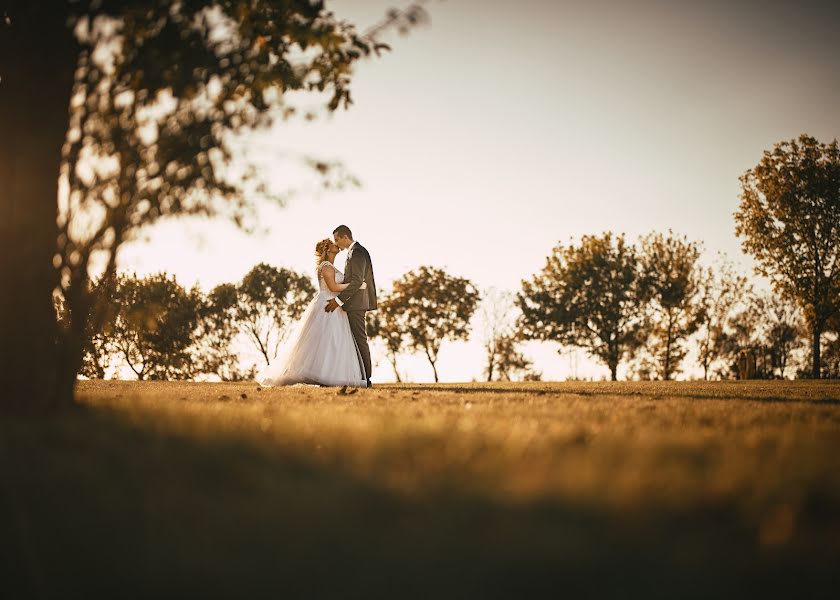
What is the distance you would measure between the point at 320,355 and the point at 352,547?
40.2 feet

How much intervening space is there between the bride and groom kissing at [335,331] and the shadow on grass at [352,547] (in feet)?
36.6

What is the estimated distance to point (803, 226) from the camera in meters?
32.6

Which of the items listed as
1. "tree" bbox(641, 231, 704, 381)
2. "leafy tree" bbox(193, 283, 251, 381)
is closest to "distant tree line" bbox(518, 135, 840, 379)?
"tree" bbox(641, 231, 704, 381)

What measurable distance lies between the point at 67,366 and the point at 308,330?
8.32 m

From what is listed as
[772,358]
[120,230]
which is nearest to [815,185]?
[772,358]

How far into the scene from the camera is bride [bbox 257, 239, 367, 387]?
1370cm

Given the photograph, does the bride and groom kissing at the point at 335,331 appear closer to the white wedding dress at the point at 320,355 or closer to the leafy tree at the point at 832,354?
the white wedding dress at the point at 320,355

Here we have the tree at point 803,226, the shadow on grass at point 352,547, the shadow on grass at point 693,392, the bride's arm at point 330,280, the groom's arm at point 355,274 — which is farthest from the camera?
the tree at point 803,226

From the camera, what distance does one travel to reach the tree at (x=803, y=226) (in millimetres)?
A: 32281

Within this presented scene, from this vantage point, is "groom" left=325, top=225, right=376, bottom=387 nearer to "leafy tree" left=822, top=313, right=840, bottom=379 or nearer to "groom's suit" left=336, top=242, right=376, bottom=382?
"groom's suit" left=336, top=242, right=376, bottom=382

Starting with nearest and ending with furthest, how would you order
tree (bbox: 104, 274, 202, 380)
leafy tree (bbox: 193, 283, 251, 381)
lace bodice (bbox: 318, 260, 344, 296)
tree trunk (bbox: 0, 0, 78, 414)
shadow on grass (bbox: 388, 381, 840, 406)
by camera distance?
tree trunk (bbox: 0, 0, 78, 414) → shadow on grass (bbox: 388, 381, 840, 406) → lace bodice (bbox: 318, 260, 344, 296) → tree (bbox: 104, 274, 202, 380) → leafy tree (bbox: 193, 283, 251, 381)

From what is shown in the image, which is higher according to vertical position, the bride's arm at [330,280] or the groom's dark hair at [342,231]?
the groom's dark hair at [342,231]

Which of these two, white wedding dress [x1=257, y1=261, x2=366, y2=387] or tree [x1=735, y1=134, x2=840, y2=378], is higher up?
tree [x1=735, y1=134, x2=840, y2=378]

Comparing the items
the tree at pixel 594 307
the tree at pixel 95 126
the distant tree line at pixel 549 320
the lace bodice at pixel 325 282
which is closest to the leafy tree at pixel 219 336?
the distant tree line at pixel 549 320
